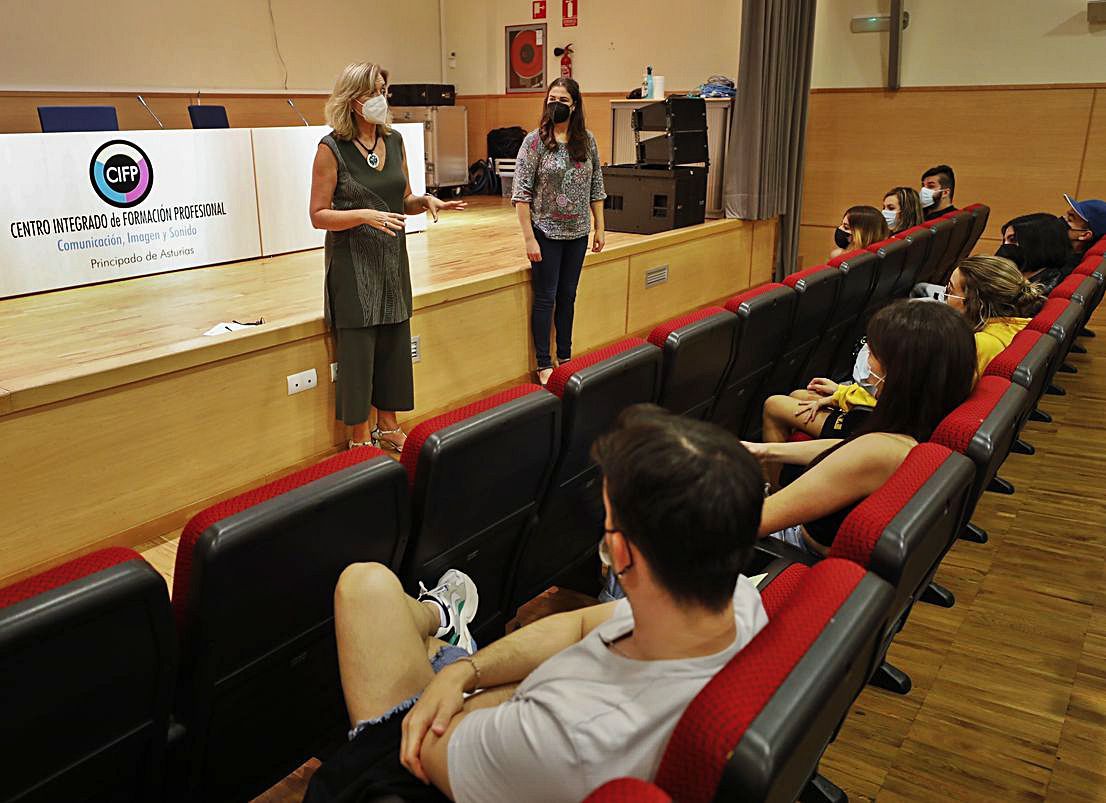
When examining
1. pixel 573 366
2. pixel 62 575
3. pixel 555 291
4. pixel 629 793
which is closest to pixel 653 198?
pixel 555 291

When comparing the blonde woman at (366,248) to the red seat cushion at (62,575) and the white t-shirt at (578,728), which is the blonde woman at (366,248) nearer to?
the red seat cushion at (62,575)

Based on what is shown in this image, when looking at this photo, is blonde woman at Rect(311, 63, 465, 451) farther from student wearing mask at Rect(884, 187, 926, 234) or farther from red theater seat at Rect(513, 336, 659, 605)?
student wearing mask at Rect(884, 187, 926, 234)

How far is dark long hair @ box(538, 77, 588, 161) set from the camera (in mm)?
3986

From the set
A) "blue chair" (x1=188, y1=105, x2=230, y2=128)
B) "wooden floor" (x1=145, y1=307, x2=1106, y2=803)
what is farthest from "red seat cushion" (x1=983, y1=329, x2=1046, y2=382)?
"blue chair" (x1=188, y1=105, x2=230, y2=128)

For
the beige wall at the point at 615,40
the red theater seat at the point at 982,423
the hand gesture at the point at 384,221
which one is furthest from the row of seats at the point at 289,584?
the beige wall at the point at 615,40

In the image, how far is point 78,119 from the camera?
4824 millimetres

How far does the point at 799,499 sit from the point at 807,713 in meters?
1.00

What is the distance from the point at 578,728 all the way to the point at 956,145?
6.98 m

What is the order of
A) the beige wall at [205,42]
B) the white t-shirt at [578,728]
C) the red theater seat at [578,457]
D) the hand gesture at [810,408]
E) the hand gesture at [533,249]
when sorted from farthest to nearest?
the beige wall at [205,42], the hand gesture at [533,249], the hand gesture at [810,408], the red theater seat at [578,457], the white t-shirt at [578,728]

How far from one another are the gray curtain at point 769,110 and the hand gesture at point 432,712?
217 inches

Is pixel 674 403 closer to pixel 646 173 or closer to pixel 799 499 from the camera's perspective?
pixel 799 499

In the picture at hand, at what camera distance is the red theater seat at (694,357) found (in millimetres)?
2484

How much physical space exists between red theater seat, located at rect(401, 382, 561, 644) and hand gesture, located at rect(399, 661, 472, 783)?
42cm

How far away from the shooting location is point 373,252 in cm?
328
